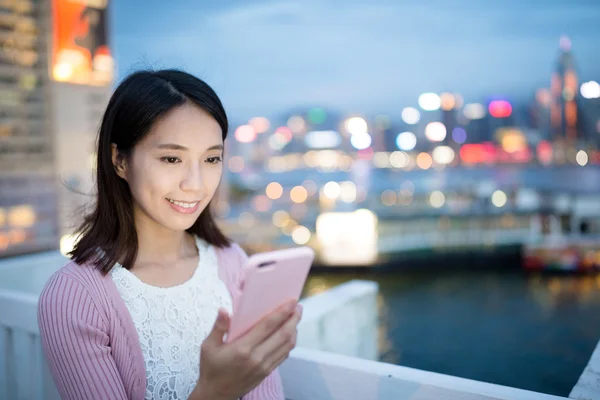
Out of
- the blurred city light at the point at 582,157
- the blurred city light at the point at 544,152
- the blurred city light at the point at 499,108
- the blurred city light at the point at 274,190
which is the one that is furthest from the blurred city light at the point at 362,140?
the blurred city light at the point at 582,157

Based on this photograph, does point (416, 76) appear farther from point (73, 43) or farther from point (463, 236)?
point (463, 236)

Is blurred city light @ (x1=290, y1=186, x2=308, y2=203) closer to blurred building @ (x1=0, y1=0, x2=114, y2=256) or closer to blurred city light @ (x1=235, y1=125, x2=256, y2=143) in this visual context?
blurred city light @ (x1=235, y1=125, x2=256, y2=143)

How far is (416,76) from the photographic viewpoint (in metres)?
59.8

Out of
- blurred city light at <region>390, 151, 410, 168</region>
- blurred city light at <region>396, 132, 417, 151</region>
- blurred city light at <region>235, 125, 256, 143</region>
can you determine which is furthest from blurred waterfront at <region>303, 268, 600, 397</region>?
blurred city light at <region>235, 125, 256, 143</region>

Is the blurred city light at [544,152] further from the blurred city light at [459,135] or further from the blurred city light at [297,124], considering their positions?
the blurred city light at [297,124]

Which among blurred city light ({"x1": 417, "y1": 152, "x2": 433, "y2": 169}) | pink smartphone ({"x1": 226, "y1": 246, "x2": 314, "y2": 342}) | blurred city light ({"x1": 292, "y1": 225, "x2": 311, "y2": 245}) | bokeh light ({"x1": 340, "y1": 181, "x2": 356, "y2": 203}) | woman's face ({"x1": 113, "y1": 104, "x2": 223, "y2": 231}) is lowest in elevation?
blurred city light ({"x1": 292, "y1": 225, "x2": 311, "y2": 245})

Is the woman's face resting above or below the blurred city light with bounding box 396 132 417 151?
above

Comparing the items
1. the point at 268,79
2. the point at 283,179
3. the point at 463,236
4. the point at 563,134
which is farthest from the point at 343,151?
the point at 463,236

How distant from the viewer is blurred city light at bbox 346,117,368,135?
4422 centimetres

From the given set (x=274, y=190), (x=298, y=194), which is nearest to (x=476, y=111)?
(x=298, y=194)

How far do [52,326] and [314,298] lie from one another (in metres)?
1.02

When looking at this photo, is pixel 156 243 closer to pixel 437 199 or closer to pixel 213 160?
pixel 213 160

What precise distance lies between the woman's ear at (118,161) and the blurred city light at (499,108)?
2063 inches

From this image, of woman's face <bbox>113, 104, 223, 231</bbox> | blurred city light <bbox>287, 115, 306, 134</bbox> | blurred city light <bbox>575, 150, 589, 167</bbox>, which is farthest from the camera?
blurred city light <bbox>287, 115, 306, 134</bbox>
